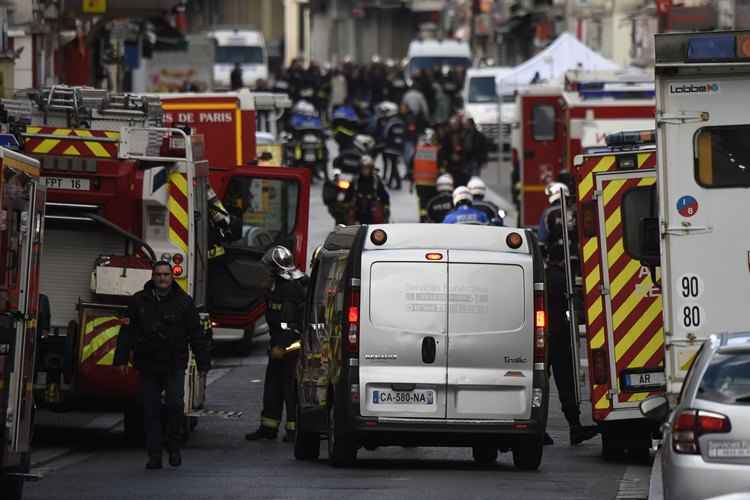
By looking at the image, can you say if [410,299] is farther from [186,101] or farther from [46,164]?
[186,101]

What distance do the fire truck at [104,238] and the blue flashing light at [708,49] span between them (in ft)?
18.7

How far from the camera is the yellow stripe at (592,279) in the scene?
1634 centimetres

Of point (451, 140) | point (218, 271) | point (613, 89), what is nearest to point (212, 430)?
point (218, 271)

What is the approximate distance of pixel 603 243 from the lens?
1614 centimetres

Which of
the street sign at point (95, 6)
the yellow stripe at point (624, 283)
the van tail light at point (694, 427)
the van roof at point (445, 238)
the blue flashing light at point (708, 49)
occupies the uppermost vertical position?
the street sign at point (95, 6)

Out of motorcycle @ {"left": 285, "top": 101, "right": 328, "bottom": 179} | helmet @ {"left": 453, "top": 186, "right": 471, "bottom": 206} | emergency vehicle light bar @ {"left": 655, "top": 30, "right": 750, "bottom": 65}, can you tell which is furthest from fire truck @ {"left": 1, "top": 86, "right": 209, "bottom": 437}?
motorcycle @ {"left": 285, "top": 101, "right": 328, "bottom": 179}

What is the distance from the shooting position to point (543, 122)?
38.5 metres

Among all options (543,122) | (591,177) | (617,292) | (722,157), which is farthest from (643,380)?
(543,122)

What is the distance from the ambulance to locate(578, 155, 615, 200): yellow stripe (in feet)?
7.38

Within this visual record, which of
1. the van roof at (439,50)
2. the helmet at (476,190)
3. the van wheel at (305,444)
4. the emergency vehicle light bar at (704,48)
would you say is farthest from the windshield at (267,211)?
the van roof at (439,50)

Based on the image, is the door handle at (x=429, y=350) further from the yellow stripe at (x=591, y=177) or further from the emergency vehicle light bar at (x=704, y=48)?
the emergency vehicle light bar at (x=704, y=48)

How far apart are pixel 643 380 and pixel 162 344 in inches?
134

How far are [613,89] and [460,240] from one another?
19016 millimetres

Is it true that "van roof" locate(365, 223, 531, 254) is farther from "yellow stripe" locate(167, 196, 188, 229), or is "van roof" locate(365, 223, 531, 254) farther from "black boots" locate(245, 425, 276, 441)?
"black boots" locate(245, 425, 276, 441)
